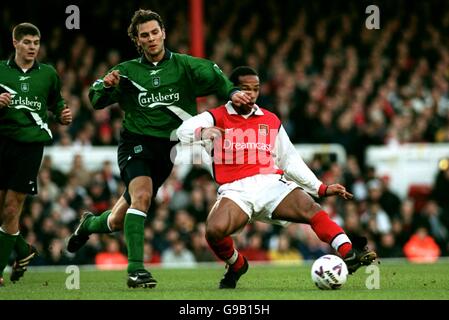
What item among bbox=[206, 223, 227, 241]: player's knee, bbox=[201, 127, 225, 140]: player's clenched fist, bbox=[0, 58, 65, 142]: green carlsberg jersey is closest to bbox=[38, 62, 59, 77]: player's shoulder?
bbox=[0, 58, 65, 142]: green carlsberg jersey

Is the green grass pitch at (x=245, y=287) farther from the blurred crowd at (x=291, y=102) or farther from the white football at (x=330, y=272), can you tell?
the blurred crowd at (x=291, y=102)

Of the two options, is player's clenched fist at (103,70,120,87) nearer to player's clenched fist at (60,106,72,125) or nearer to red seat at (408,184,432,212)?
player's clenched fist at (60,106,72,125)

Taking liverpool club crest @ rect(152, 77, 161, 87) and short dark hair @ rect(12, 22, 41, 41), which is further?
short dark hair @ rect(12, 22, 41, 41)

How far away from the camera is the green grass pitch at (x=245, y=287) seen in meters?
→ 7.87

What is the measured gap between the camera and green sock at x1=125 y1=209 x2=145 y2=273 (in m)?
8.49

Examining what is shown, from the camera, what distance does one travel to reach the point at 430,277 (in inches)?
402

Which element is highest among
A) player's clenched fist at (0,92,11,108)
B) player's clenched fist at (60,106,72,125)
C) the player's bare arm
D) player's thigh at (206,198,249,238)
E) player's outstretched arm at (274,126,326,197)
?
player's clenched fist at (0,92,11,108)

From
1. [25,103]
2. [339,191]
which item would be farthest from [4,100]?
[339,191]

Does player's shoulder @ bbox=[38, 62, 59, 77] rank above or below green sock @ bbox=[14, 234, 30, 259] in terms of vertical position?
above

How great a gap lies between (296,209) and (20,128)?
2546 mm

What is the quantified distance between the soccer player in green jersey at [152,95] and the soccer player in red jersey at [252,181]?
275 mm

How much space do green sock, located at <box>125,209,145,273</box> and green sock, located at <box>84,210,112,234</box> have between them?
1.01 meters
